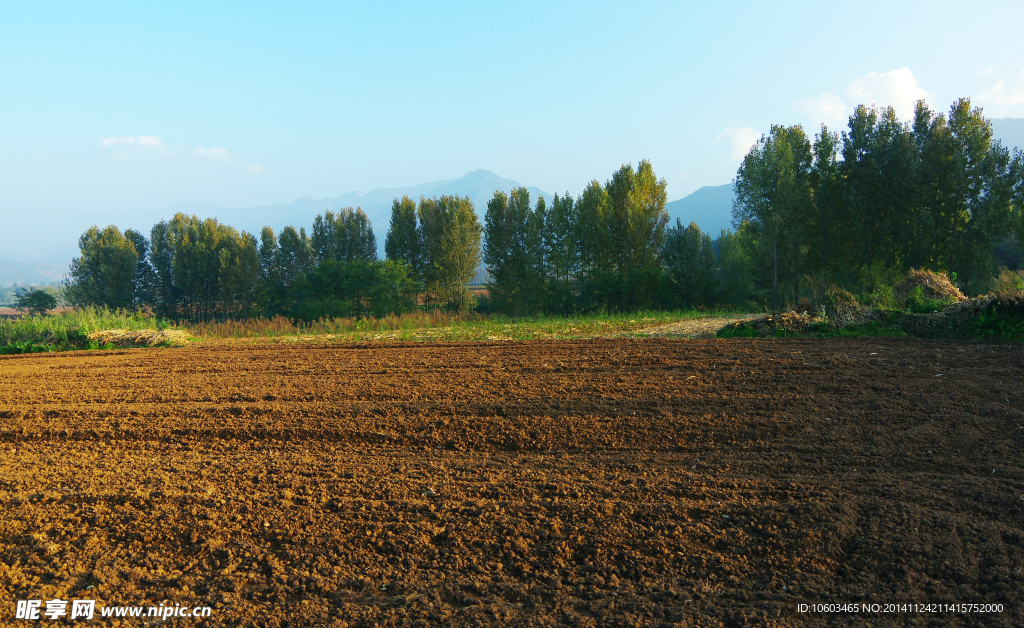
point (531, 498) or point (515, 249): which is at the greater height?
point (515, 249)

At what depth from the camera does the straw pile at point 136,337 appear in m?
14.3

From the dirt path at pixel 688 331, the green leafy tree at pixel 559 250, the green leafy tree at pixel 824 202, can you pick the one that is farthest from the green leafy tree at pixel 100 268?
the green leafy tree at pixel 824 202

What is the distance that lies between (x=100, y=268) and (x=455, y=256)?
32.3 m

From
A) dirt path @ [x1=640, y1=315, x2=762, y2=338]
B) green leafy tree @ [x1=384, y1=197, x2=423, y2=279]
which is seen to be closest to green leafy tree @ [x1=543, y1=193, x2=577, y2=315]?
green leafy tree @ [x1=384, y1=197, x2=423, y2=279]

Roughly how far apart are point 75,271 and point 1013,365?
5806 centimetres

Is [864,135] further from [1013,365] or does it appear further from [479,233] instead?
[479,233]

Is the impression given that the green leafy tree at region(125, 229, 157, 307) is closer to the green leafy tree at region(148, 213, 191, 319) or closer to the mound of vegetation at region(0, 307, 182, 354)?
the green leafy tree at region(148, 213, 191, 319)

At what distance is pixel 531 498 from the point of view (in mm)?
4293

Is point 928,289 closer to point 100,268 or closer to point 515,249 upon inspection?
point 515,249

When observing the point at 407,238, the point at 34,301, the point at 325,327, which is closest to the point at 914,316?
the point at 325,327

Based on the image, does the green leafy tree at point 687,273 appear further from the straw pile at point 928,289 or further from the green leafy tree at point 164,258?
the green leafy tree at point 164,258

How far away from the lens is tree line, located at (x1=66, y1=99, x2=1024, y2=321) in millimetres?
22922

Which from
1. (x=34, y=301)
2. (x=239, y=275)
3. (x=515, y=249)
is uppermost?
(x=515, y=249)

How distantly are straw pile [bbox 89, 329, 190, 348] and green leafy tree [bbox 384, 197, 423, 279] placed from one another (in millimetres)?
29760
